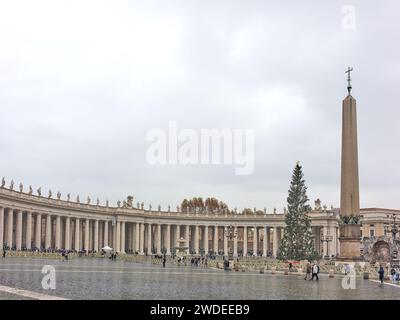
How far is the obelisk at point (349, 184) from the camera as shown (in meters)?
43.5

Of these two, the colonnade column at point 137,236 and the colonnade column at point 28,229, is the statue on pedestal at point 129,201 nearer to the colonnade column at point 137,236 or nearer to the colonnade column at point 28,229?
the colonnade column at point 137,236

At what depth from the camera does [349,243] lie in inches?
1801

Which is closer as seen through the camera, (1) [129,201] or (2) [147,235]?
(1) [129,201]

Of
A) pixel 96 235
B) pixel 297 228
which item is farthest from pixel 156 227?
pixel 297 228

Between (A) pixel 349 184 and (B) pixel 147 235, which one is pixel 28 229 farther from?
(A) pixel 349 184

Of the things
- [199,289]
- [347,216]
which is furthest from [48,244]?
[199,289]

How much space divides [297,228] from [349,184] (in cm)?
2164

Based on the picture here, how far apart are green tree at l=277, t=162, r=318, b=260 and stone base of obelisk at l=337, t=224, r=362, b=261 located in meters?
14.8

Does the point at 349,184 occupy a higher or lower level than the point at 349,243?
higher

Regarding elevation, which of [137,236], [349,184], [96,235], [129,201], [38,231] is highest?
[129,201]

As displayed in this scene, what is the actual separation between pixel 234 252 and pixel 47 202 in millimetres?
43950

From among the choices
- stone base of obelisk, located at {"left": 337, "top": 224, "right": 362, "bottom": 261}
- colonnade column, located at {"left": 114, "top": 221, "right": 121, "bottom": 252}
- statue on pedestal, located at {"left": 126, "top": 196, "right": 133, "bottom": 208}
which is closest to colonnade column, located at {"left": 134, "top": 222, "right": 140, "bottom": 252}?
statue on pedestal, located at {"left": 126, "top": 196, "right": 133, "bottom": 208}

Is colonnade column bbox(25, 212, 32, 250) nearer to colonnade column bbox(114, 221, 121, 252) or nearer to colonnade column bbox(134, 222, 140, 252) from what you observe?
colonnade column bbox(114, 221, 121, 252)
